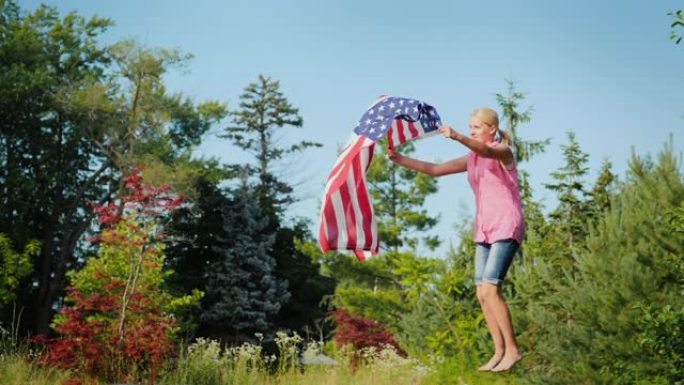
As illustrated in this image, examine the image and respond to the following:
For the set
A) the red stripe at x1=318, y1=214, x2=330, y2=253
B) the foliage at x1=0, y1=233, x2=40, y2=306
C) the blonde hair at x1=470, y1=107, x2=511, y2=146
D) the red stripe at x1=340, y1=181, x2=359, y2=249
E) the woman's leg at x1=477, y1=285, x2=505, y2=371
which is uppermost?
the foliage at x1=0, y1=233, x2=40, y2=306

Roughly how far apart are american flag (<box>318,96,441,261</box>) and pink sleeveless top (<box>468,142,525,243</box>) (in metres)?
0.38

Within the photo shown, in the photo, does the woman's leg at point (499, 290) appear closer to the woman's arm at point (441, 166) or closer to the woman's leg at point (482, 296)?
the woman's leg at point (482, 296)

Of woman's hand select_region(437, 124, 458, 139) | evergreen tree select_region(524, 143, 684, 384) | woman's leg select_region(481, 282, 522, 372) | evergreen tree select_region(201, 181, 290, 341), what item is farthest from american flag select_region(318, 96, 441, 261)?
evergreen tree select_region(201, 181, 290, 341)

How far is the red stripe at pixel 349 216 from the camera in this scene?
3.28m

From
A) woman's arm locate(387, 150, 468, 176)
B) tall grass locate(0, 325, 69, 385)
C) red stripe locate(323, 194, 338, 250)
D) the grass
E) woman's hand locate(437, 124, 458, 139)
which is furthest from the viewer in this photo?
the grass

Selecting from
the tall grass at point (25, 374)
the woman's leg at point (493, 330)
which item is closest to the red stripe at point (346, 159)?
the woman's leg at point (493, 330)

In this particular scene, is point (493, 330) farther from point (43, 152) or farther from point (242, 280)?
point (43, 152)

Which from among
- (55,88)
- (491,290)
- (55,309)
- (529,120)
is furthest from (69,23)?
(491,290)

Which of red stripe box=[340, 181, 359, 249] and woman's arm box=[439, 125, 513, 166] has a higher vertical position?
woman's arm box=[439, 125, 513, 166]

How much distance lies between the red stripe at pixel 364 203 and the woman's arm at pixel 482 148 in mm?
421

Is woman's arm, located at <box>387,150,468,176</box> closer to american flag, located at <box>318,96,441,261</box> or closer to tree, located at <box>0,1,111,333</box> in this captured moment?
american flag, located at <box>318,96,441,261</box>

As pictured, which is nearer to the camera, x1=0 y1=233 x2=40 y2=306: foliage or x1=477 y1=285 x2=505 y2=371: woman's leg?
x1=477 y1=285 x2=505 y2=371: woman's leg

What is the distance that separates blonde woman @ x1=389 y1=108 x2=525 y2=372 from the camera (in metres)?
3.18

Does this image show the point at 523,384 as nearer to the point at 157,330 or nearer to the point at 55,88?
the point at 157,330
